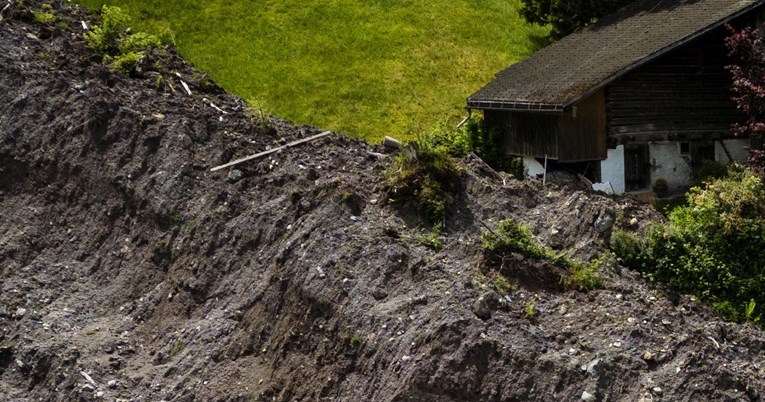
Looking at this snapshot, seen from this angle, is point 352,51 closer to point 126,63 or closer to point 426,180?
point 126,63

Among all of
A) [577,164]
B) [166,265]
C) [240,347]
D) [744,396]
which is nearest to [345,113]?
[577,164]

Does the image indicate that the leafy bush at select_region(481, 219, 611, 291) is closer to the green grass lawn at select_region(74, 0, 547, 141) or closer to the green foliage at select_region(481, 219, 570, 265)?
the green foliage at select_region(481, 219, 570, 265)

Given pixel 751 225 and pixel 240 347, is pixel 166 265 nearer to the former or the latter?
pixel 240 347

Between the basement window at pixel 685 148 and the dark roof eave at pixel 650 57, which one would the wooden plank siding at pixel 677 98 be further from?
the dark roof eave at pixel 650 57

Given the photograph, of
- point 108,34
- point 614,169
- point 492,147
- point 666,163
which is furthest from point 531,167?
point 108,34

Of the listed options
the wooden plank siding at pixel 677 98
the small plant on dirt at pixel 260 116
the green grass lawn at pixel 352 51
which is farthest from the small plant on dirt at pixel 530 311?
the green grass lawn at pixel 352 51

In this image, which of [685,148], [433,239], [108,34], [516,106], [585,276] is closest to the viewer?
[585,276]
